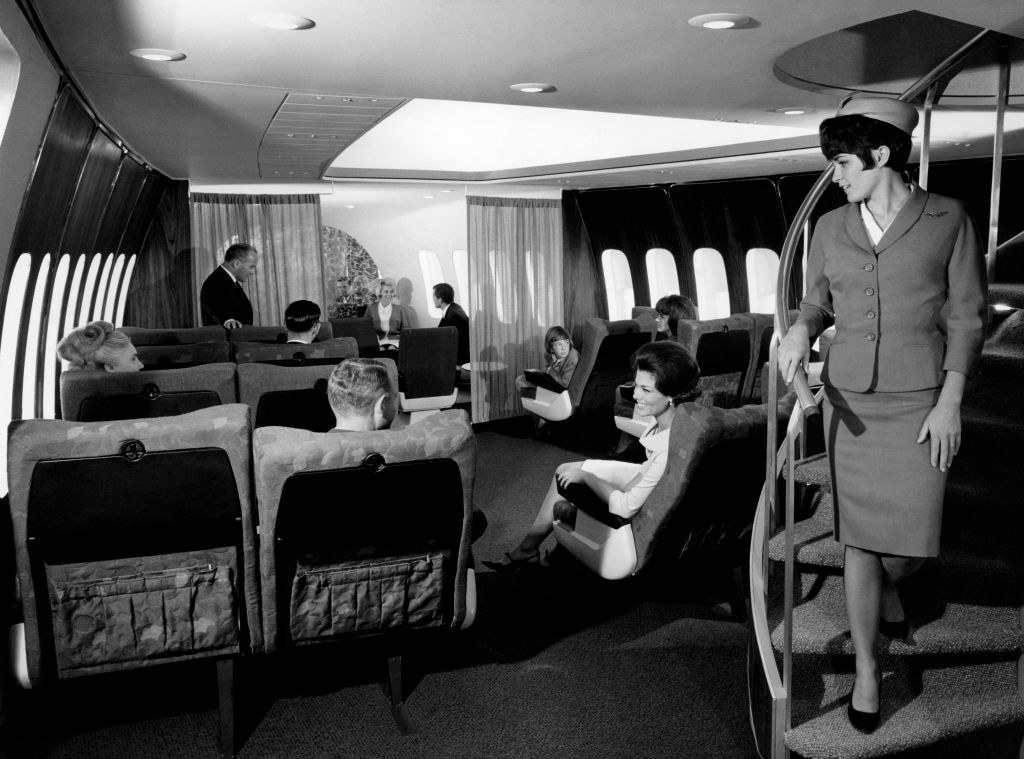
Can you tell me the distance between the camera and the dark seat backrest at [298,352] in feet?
18.3

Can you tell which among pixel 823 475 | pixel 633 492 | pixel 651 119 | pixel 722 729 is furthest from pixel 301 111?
pixel 651 119

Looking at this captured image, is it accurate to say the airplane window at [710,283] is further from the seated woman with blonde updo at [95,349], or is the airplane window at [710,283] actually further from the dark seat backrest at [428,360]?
the seated woman with blonde updo at [95,349]

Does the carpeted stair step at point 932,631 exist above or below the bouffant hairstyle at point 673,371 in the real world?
below

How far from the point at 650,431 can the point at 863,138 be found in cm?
217

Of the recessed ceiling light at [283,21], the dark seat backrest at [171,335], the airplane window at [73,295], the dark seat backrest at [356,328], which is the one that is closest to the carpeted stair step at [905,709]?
the recessed ceiling light at [283,21]

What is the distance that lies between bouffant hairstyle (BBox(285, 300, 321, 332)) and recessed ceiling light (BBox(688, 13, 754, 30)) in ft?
12.8

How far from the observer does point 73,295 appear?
645 centimetres

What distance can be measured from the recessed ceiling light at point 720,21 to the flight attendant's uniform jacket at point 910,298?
1.01 meters

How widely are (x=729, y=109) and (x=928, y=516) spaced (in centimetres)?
353

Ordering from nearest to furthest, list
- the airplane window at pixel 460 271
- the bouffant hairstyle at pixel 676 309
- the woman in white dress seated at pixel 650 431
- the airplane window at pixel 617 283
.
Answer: the woman in white dress seated at pixel 650 431, the bouffant hairstyle at pixel 676 309, the airplane window at pixel 617 283, the airplane window at pixel 460 271

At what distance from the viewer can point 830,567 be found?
11.7ft

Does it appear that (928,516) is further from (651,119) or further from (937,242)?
(651,119)

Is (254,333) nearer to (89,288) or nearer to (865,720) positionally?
(89,288)

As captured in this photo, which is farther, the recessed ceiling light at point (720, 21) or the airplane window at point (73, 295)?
the airplane window at point (73, 295)
